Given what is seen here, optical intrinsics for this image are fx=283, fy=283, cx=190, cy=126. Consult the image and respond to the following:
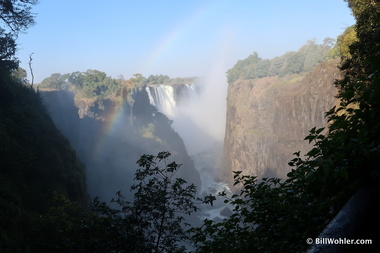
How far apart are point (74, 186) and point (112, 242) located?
14131 mm

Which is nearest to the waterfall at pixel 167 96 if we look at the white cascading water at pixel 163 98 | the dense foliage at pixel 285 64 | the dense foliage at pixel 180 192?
the white cascading water at pixel 163 98

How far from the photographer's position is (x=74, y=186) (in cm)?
2080

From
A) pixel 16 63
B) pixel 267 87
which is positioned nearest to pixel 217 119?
pixel 267 87

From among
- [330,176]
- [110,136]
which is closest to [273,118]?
Result: [110,136]

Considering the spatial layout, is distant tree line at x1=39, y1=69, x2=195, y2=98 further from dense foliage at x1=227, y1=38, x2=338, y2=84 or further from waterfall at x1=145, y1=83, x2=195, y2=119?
dense foliage at x1=227, y1=38, x2=338, y2=84

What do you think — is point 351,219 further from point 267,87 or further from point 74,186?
point 267,87

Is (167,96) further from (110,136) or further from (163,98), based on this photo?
(110,136)

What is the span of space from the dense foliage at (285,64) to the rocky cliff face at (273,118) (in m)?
3.14

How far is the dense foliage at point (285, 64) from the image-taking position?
237ft

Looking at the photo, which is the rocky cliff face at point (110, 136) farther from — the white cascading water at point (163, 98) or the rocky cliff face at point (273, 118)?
the rocky cliff face at point (273, 118)

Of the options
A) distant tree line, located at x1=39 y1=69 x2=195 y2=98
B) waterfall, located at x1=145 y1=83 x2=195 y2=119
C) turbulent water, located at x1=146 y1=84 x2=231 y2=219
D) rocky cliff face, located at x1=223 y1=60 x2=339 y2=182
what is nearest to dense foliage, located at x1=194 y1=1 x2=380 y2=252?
rocky cliff face, located at x1=223 y1=60 x2=339 y2=182

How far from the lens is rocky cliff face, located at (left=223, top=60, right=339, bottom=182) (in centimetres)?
4916

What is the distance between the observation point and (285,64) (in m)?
74.1

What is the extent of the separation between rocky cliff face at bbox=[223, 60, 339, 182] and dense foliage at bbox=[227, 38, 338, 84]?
314 centimetres
